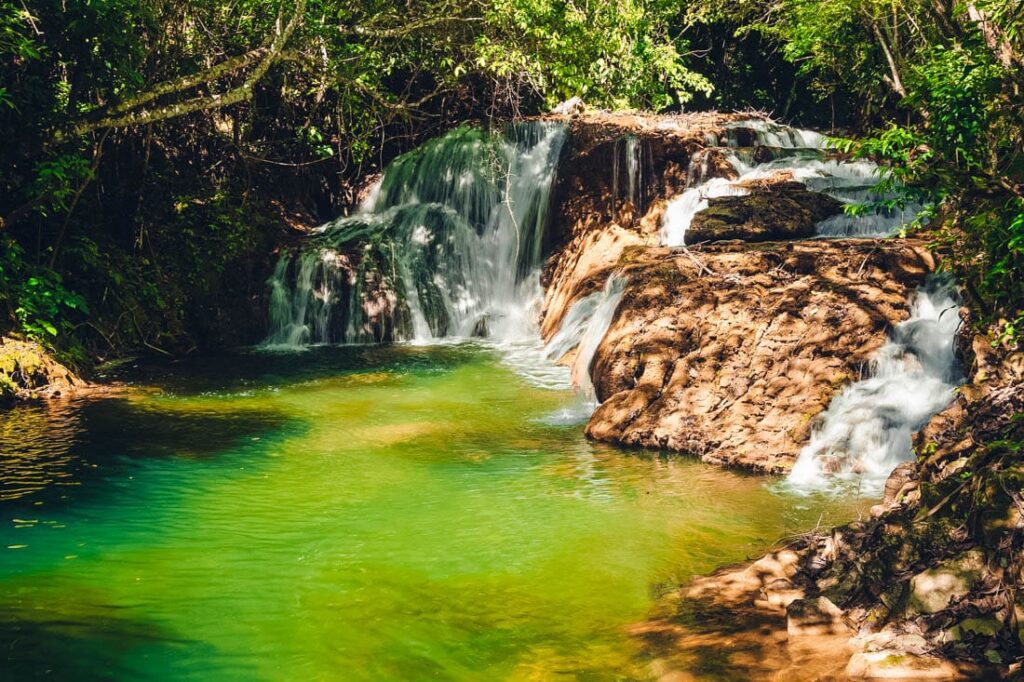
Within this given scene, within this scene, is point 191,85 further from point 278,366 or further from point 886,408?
point 886,408

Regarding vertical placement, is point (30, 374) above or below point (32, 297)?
below

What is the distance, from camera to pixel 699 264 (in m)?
9.61

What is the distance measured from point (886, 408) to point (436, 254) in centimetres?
984

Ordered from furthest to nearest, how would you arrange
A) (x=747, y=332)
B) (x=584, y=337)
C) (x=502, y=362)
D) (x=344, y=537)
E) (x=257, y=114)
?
(x=257, y=114) → (x=502, y=362) → (x=584, y=337) → (x=747, y=332) → (x=344, y=537)

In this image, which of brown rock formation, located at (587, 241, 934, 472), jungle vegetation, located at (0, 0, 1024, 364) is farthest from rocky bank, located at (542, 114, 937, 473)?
jungle vegetation, located at (0, 0, 1024, 364)

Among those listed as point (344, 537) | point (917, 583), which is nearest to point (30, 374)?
point (344, 537)

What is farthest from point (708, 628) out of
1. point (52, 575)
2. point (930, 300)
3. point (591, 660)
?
point (930, 300)

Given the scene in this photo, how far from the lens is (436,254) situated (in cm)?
1574

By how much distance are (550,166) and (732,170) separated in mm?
3546

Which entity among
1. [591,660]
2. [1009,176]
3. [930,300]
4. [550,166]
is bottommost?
[591,660]

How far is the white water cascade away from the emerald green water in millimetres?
4773

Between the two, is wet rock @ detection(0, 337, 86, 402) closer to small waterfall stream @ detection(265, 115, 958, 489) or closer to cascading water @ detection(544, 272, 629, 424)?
A: small waterfall stream @ detection(265, 115, 958, 489)

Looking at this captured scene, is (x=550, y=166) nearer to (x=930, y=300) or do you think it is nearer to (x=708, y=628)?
(x=930, y=300)

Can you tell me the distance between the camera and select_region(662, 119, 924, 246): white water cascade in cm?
1140
